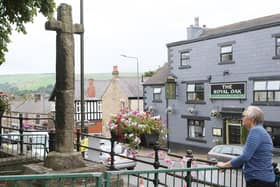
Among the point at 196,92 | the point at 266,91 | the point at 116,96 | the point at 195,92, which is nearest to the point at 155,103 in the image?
the point at 195,92

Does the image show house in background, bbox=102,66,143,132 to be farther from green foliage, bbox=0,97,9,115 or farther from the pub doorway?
green foliage, bbox=0,97,9,115

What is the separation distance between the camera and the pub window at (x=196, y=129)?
31.7 m

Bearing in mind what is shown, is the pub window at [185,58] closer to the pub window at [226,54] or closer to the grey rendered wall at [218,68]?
the grey rendered wall at [218,68]

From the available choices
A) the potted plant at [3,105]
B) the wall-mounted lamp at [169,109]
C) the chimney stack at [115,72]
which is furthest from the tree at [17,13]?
the chimney stack at [115,72]

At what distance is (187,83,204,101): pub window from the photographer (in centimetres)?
3148

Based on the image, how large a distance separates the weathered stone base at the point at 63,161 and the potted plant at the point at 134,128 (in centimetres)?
123

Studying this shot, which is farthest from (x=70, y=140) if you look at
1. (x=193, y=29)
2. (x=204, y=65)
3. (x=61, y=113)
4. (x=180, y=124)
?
(x=193, y=29)

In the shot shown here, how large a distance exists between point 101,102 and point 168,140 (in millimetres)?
17327

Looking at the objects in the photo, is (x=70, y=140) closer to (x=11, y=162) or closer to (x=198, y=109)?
(x=11, y=162)

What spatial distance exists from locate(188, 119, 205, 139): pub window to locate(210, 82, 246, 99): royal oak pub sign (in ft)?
10.0

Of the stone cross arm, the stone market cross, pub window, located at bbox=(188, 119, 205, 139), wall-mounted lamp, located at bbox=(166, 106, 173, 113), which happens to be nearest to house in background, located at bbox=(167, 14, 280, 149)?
pub window, located at bbox=(188, 119, 205, 139)

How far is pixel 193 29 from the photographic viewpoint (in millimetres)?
35719

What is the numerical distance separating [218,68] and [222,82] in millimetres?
1250

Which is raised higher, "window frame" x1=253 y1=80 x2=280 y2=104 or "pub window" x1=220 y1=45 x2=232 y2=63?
"pub window" x1=220 y1=45 x2=232 y2=63
